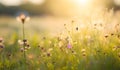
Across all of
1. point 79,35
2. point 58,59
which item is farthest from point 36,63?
point 79,35

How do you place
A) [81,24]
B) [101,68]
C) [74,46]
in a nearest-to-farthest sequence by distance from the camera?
Result: [101,68] < [74,46] < [81,24]

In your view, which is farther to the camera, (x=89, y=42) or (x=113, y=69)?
(x=89, y=42)

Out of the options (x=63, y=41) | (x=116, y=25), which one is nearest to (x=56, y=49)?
(x=63, y=41)

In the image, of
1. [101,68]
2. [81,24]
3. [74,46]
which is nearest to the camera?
[101,68]

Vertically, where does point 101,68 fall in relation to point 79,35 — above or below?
below

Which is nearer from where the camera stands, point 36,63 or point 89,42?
point 36,63

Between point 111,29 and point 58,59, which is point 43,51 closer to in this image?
point 58,59

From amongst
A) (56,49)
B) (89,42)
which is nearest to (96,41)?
(89,42)

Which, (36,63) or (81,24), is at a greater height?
(81,24)

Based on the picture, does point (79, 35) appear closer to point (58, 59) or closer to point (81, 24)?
point (81, 24)
